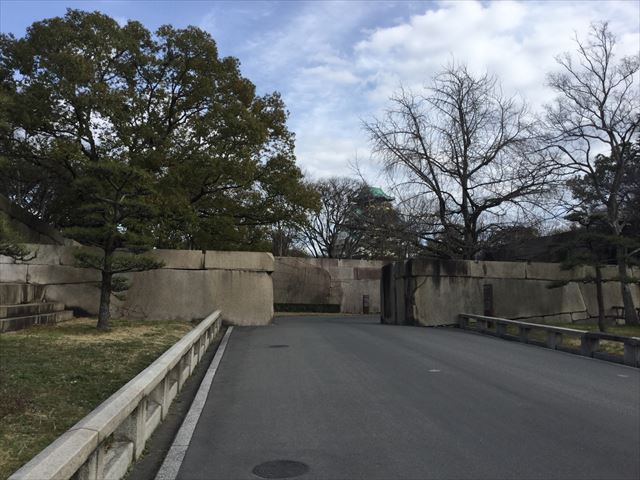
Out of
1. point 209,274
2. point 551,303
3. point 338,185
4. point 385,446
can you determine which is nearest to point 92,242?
point 209,274

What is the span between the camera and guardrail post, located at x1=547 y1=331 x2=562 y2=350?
12.8 m

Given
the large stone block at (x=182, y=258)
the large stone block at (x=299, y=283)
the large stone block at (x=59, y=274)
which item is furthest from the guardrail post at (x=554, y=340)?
the large stone block at (x=299, y=283)

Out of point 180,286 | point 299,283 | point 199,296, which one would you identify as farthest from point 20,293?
point 299,283

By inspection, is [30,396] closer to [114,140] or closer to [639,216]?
[114,140]

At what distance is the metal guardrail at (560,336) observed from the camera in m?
10.5

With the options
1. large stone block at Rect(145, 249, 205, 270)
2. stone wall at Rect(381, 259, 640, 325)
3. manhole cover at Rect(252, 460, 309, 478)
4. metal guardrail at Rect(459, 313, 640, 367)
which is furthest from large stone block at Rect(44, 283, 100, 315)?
manhole cover at Rect(252, 460, 309, 478)

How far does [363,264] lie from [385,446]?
29.4 metres

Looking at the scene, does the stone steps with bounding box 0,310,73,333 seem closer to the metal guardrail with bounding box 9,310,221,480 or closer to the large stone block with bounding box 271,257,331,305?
the metal guardrail with bounding box 9,310,221,480

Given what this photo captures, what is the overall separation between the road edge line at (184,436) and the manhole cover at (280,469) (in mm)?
674

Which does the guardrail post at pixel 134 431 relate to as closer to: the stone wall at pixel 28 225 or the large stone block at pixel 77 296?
the large stone block at pixel 77 296

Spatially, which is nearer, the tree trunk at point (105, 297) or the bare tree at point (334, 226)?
the tree trunk at point (105, 297)

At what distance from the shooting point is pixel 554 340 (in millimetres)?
12852

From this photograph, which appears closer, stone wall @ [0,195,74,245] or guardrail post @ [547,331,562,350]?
guardrail post @ [547,331,562,350]

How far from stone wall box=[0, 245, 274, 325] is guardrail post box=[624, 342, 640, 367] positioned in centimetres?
1066
